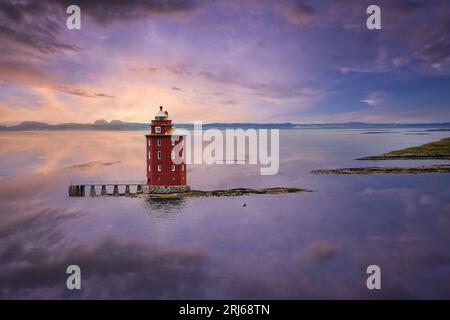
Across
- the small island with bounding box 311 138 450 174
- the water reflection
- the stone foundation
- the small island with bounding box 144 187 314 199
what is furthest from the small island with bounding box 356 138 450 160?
the water reflection

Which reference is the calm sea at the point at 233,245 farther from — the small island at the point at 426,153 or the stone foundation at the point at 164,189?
the small island at the point at 426,153

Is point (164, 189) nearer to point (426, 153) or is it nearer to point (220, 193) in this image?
point (220, 193)

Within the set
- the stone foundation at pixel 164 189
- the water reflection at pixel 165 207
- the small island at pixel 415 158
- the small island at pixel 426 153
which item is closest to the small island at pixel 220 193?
the stone foundation at pixel 164 189

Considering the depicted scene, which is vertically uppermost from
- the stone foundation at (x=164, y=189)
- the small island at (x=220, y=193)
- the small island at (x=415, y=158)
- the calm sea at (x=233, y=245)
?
the small island at (x=415, y=158)

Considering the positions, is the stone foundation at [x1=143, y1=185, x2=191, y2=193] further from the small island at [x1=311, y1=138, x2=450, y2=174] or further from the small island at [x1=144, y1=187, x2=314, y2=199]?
the small island at [x1=311, y1=138, x2=450, y2=174]

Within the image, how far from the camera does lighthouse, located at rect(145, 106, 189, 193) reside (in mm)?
58812

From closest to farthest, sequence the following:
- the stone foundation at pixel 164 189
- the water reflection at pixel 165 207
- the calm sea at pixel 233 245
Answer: the calm sea at pixel 233 245 → the water reflection at pixel 165 207 → the stone foundation at pixel 164 189

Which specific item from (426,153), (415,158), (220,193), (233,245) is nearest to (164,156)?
(220,193)

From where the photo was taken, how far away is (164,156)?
5897 centimetres

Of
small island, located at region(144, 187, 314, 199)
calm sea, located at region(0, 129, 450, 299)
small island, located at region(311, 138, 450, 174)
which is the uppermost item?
small island, located at region(311, 138, 450, 174)

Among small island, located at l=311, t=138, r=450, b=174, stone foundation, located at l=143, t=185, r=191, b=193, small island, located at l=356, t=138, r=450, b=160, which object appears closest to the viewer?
stone foundation, located at l=143, t=185, r=191, b=193

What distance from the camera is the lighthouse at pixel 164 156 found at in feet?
193
